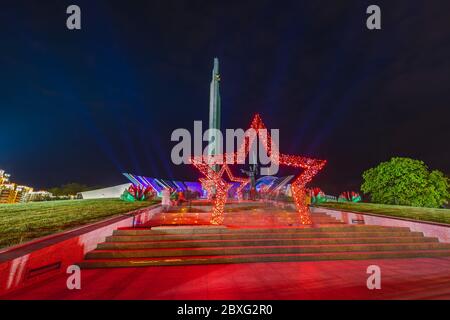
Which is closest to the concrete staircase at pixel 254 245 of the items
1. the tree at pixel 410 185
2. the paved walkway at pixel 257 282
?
the paved walkway at pixel 257 282

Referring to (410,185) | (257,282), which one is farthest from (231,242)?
(410,185)

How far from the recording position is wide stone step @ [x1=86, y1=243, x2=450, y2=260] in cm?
690

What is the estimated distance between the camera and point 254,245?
7.82 m

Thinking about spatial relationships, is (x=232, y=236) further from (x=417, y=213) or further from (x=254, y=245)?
(x=417, y=213)

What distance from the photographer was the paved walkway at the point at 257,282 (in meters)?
4.46

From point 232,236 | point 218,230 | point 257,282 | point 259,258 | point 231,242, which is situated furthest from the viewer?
point 218,230

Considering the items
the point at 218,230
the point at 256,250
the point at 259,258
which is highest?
the point at 218,230

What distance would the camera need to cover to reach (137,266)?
6414 mm

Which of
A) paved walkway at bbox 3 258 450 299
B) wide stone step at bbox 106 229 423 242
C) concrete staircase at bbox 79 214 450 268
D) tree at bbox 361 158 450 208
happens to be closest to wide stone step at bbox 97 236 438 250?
concrete staircase at bbox 79 214 450 268

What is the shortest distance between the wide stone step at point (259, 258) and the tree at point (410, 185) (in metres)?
18.0

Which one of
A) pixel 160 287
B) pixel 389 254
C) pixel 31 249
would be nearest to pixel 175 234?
pixel 160 287

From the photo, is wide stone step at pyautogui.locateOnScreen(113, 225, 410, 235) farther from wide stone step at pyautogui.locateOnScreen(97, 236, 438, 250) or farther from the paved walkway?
the paved walkway

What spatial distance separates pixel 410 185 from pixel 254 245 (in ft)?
74.0
